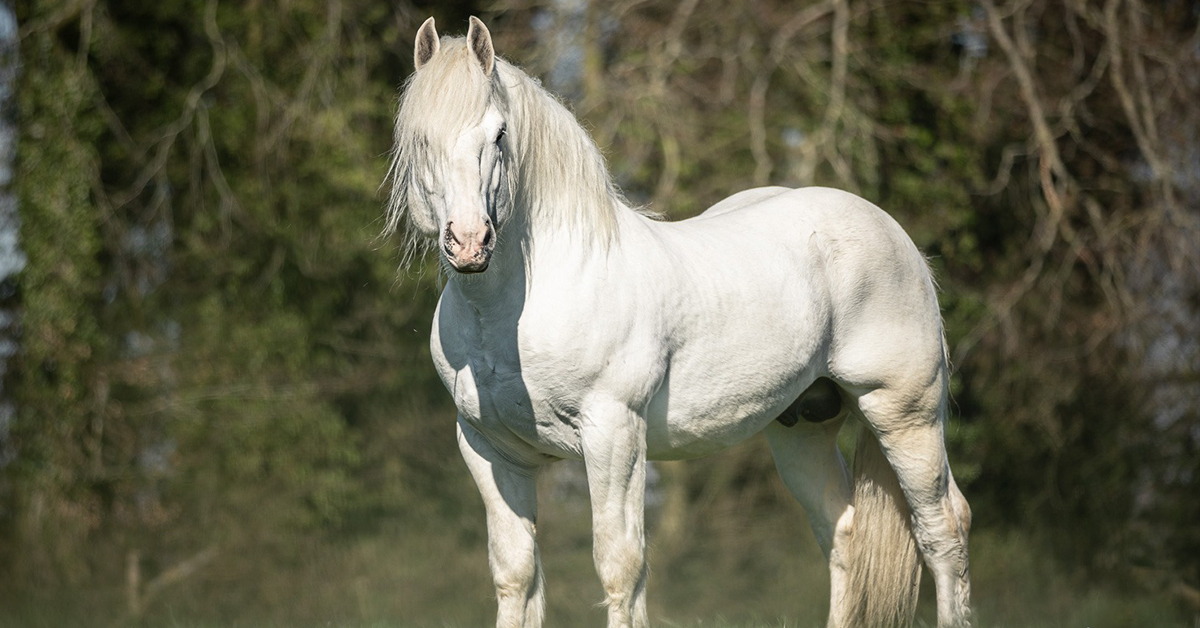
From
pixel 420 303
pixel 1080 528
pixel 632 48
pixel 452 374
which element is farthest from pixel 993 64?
pixel 452 374

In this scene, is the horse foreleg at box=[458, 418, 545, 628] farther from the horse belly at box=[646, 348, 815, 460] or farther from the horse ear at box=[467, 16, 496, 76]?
the horse ear at box=[467, 16, 496, 76]

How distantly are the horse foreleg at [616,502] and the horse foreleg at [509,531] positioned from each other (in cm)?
28

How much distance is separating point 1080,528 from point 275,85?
6886 mm

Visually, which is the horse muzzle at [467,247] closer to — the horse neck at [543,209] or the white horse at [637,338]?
the white horse at [637,338]

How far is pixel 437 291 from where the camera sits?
794cm

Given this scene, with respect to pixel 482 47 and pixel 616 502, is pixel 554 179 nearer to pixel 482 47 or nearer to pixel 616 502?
pixel 482 47

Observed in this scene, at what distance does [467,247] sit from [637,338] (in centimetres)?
72

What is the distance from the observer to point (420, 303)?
9414mm

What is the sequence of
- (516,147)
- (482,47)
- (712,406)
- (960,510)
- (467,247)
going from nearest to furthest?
(467,247) → (482,47) → (516,147) → (712,406) → (960,510)

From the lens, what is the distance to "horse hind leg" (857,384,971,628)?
396cm

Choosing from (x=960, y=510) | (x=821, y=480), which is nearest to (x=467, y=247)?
(x=821, y=480)

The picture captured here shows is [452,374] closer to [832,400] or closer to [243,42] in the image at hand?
[832,400]

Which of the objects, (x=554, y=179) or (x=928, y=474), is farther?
(x=928, y=474)

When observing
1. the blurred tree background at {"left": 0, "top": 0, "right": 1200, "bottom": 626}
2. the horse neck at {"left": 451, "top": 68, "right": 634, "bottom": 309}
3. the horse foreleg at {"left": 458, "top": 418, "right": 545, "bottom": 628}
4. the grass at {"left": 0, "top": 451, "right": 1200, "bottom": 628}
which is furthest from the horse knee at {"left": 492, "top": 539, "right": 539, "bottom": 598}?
the blurred tree background at {"left": 0, "top": 0, "right": 1200, "bottom": 626}
